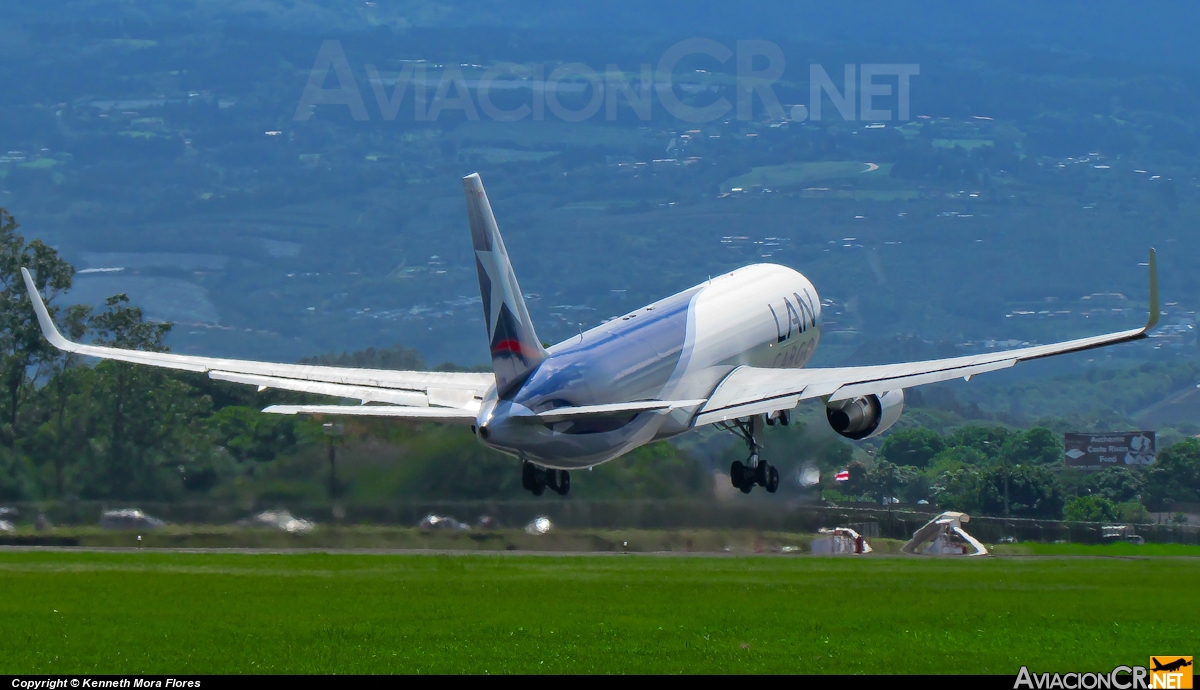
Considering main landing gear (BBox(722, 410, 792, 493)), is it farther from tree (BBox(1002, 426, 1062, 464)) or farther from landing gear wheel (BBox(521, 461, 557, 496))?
tree (BBox(1002, 426, 1062, 464))

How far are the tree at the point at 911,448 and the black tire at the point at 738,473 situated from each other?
87164 mm

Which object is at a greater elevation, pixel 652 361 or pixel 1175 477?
pixel 652 361

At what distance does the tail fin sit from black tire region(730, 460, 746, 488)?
1203cm

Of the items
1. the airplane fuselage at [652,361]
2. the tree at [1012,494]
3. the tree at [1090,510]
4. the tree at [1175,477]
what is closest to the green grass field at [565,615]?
the airplane fuselage at [652,361]

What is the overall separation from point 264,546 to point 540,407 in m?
24.8

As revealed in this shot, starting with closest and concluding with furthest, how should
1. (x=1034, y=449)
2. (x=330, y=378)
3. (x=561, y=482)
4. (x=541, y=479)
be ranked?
(x=541, y=479) < (x=561, y=482) < (x=330, y=378) < (x=1034, y=449)

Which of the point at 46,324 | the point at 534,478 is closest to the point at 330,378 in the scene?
the point at 534,478

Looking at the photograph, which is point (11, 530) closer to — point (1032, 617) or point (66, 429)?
point (66, 429)

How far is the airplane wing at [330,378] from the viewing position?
44.7m

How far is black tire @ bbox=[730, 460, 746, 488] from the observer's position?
49.5 m

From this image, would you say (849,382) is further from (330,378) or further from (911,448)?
(911,448)

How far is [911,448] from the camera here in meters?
138

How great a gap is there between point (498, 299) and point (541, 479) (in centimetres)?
705
